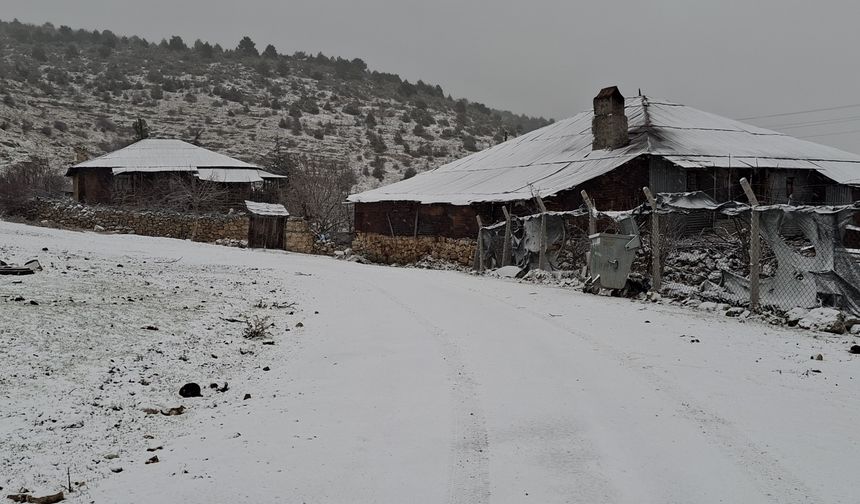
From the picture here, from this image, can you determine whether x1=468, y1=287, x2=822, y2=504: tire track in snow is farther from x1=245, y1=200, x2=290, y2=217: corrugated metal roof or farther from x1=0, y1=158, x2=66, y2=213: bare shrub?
x1=0, y1=158, x2=66, y2=213: bare shrub

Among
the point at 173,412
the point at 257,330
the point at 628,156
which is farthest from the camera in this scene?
the point at 628,156

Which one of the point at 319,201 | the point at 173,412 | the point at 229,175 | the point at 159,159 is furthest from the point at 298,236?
the point at 173,412

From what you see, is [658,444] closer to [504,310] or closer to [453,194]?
[504,310]

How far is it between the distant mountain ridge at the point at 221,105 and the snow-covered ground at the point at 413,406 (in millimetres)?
39426

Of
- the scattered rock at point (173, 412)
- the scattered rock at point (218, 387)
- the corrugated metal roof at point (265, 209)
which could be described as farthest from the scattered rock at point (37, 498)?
the corrugated metal roof at point (265, 209)

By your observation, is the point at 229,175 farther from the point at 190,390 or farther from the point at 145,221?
the point at 190,390

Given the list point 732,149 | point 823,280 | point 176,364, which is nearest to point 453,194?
point 732,149

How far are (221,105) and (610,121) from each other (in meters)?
50.1

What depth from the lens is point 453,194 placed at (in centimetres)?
2848

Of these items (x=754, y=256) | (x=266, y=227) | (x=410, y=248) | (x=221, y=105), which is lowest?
(x=410, y=248)

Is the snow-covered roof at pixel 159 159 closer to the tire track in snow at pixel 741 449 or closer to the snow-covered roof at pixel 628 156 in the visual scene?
the snow-covered roof at pixel 628 156

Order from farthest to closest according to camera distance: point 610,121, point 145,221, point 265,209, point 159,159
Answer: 1. point 159,159
2. point 145,221
3. point 265,209
4. point 610,121

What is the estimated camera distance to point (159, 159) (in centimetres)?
4006

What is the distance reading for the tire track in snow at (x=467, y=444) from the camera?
13.5 feet
